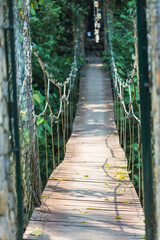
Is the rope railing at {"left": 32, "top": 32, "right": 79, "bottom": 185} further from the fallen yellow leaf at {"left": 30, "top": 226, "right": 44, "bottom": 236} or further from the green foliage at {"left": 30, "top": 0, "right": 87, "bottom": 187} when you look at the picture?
the fallen yellow leaf at {"left": 30, "top": 226, "right": 44, "bottom": 236}

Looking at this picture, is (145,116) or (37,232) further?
(37,232)

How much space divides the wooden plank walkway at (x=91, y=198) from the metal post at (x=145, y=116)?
0.34m

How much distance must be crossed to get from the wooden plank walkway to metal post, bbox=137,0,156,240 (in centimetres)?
34

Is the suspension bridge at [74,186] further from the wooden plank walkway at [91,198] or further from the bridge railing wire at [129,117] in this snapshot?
the bridge railing wire at [129,117]

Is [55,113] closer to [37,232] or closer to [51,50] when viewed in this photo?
[51,50]

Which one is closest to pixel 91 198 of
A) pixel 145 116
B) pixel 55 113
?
pixel 145 116

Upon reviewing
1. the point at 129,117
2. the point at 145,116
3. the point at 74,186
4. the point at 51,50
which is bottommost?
the point at 74,186

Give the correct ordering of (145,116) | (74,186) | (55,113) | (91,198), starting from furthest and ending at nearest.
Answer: (55,113), (74,186), (91,198), (145,116)

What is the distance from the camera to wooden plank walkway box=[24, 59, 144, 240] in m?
1.88

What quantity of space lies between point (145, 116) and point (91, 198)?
3.68ft

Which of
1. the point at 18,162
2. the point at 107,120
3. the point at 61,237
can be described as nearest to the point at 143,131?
the point at 18,162

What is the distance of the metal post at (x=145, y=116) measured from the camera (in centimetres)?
149

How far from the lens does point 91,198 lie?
95.6 inches

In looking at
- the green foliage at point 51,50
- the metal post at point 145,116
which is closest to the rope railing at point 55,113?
the green foliage at point 51,50
